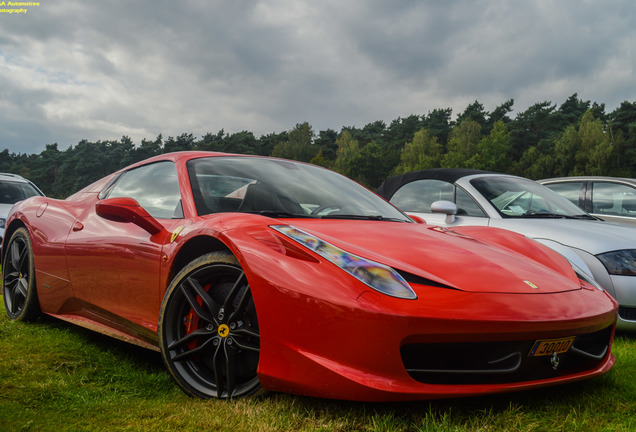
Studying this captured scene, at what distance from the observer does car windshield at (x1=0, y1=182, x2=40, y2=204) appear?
9.32 m

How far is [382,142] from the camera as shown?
93250 millimetres

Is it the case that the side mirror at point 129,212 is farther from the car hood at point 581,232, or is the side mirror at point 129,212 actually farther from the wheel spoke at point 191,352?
the car hood at point 581,232

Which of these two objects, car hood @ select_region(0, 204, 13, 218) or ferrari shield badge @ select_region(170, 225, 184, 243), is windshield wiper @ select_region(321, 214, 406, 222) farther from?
car hood @ select_region(0, 204, 13, 218)

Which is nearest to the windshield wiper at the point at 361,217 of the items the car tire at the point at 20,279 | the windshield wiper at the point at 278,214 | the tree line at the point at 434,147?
the windshield wiper at the point at 278,214

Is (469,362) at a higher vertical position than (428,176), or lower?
lower

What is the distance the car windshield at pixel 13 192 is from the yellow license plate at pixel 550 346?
965 centimetres

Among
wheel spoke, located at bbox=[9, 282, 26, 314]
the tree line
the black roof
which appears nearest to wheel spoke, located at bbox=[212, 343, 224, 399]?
wheel spoke, located at bbox=[9, 282, 26, 314]

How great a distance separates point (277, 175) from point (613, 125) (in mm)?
62800

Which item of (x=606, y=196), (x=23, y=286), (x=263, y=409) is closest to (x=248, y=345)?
(x=263, y=409)

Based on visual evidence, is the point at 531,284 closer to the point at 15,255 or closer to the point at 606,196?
the point at 15,255

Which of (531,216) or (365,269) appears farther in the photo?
(531,216)

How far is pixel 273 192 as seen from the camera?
2.80m

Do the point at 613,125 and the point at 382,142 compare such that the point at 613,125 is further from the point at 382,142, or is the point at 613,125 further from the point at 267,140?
the point at 267,140

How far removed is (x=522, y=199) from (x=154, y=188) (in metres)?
3.51
